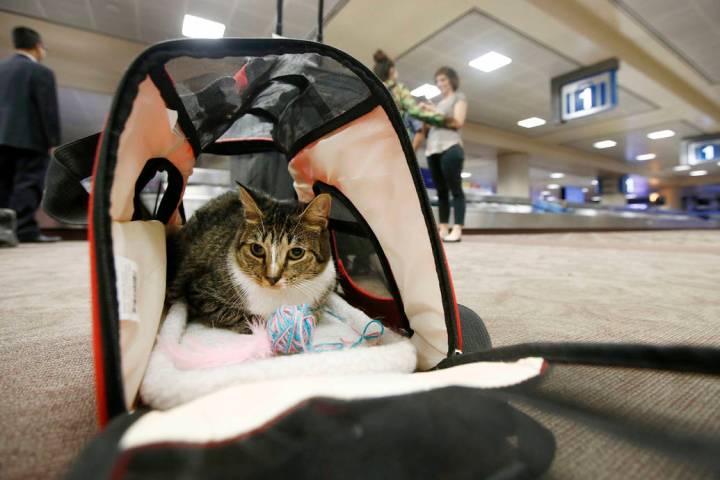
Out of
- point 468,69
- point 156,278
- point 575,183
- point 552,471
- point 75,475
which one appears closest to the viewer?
point 75,475

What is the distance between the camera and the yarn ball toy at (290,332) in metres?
0.65

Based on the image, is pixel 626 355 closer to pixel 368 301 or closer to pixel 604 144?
pixel 368 301

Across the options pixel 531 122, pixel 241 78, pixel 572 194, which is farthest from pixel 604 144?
pixel 241 78

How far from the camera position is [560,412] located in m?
0.36

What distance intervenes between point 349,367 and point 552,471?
0.89 ft

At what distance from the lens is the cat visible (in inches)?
31.5

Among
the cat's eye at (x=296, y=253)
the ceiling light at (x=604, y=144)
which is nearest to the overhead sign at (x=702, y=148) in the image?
the ceiling light at (x=604, y=144)

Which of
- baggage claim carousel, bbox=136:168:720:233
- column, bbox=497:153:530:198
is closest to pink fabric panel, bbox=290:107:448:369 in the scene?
baggage claim carousel, bbox=136:168:720:233

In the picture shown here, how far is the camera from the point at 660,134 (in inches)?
Result: 352

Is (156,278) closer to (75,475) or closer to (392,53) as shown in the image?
(75,475)

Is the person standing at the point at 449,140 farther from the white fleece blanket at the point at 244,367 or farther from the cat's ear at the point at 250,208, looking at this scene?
the white fleece blanket at the point at 244,367

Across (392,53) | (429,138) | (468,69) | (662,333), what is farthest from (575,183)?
(662,333)

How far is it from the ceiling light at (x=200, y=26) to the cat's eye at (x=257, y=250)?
4.75 meters

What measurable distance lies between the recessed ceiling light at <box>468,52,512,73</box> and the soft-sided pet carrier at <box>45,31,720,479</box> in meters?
5.29
